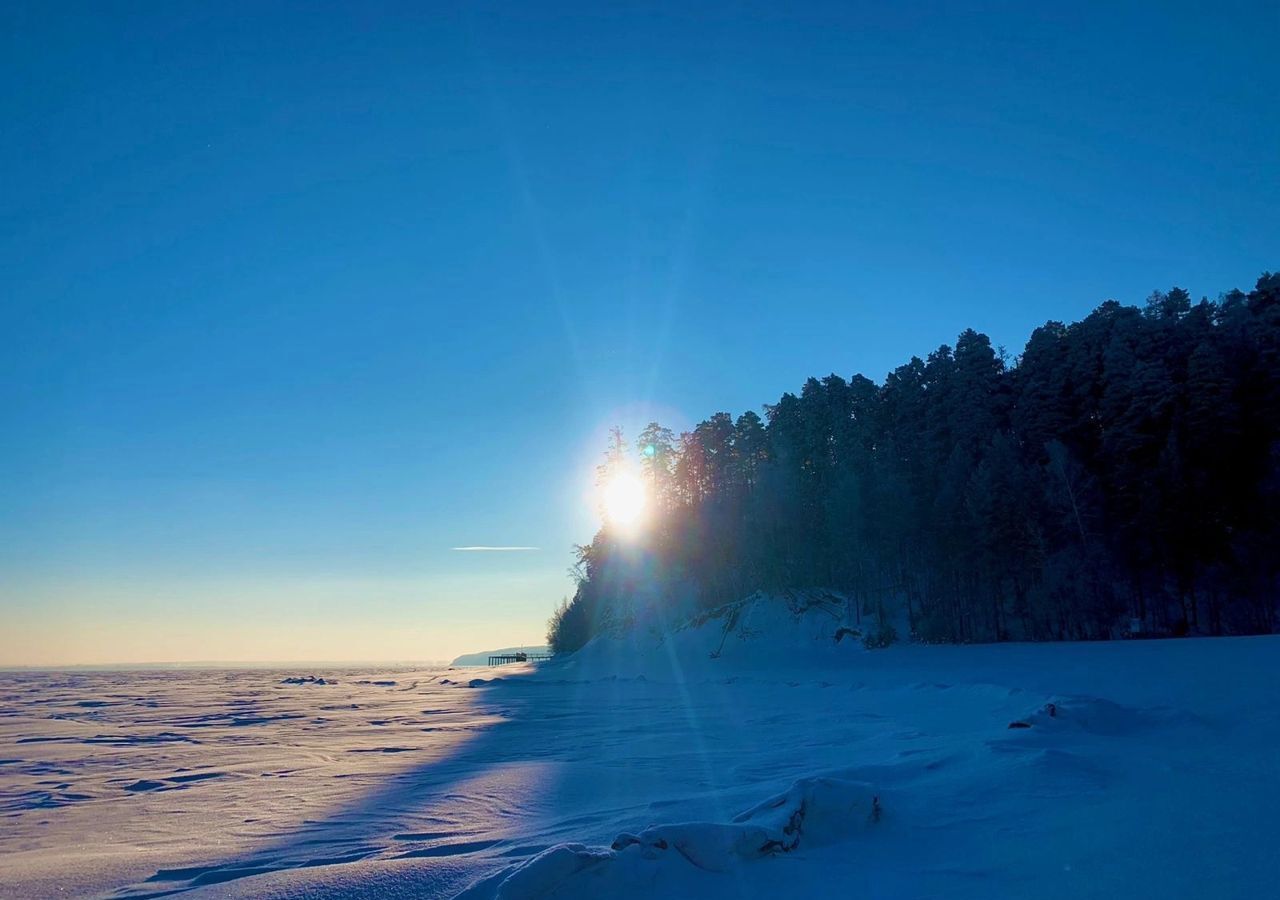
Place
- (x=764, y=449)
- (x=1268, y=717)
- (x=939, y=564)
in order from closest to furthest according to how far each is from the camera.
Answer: (x=1268, y=717)
(x=939, y=564)
(x=764, y=449)

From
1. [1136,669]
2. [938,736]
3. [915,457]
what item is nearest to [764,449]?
[915,457]

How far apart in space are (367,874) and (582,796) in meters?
3.08

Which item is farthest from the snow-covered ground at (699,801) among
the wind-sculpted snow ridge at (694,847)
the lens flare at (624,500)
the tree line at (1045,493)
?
the lens flare at (624,500)

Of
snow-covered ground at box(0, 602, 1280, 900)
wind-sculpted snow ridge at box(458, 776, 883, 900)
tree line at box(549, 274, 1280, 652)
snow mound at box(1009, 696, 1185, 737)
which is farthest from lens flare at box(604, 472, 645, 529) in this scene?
wind-sculpted snow ridge at box(458, 776, 883, 900)

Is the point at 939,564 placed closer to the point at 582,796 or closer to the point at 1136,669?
the point at 1136,669

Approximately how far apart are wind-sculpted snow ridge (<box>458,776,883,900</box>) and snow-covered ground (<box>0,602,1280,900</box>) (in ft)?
0.04

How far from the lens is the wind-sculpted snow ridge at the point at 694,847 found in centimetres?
361

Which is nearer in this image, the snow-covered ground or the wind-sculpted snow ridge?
the wind-sculpted snow ridge

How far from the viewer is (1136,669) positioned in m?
15.6

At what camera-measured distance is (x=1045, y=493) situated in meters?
36.6

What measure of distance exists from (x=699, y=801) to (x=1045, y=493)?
36945mm

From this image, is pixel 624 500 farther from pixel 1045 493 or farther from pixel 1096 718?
pixel 1096 718

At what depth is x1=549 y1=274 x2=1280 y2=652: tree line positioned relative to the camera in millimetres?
34406

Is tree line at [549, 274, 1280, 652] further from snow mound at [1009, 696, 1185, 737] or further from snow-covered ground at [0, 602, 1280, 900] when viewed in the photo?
snow mound at [1009, 696, 1185, 737]
